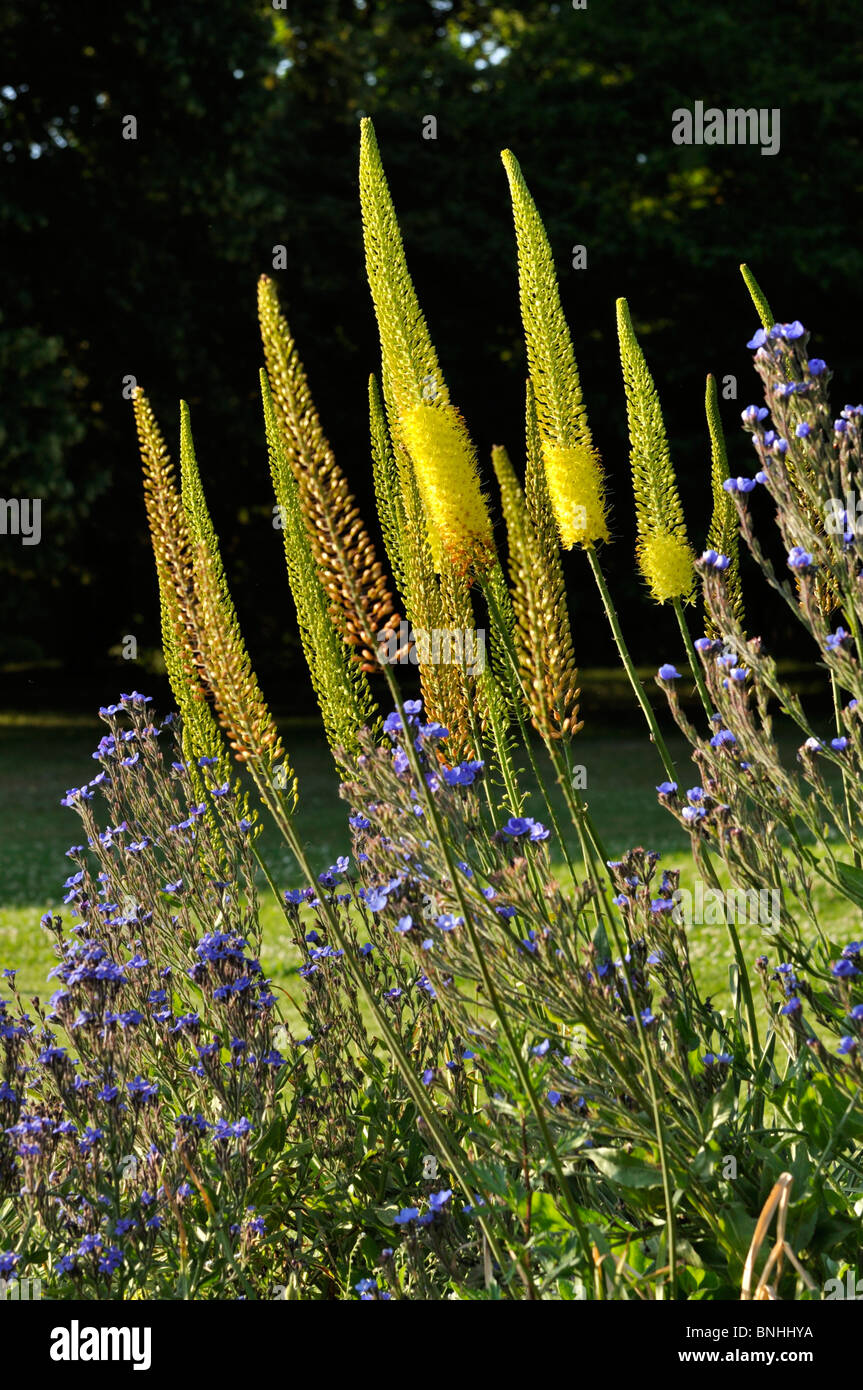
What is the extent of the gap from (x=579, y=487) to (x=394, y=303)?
25.6 inches

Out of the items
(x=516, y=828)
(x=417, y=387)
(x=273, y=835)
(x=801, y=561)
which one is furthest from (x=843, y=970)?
(x=273, y=835)

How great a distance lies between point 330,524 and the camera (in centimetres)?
221

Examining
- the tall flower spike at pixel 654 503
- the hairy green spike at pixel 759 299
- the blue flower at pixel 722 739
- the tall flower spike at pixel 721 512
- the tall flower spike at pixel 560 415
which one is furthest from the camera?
the tall flower spike at pixel 721 512

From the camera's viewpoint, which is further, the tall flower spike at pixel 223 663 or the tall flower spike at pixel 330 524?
the tall flower spike at pixel 223 663

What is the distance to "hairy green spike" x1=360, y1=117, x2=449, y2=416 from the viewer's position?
267 cm

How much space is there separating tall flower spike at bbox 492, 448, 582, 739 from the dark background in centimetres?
2050

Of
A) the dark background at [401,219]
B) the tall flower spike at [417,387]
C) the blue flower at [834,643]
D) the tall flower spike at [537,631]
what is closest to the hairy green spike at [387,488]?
the tall flower spike at [417,387]

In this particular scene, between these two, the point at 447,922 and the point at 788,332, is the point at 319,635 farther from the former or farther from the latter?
the point at 788,332

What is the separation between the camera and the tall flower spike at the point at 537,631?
7.45ft

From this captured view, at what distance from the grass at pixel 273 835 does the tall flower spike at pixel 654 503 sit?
108 cm

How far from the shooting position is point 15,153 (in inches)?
858

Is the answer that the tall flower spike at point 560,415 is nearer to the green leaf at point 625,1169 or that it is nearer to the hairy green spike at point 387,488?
the hairy green spike at point 387,488

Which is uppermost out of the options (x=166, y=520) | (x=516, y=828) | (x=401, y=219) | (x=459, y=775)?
(x=401, y=219)
